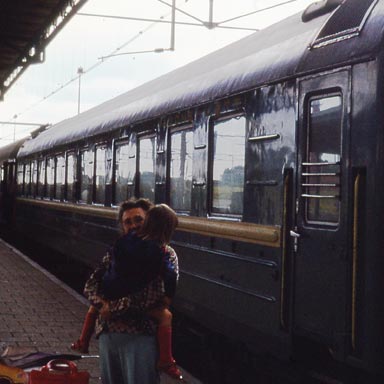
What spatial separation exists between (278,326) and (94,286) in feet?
7.70

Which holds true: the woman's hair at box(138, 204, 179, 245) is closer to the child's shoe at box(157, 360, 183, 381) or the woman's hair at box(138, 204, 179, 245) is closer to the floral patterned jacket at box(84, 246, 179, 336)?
the floral patterned jacket at box(84, 246, 179, 336)

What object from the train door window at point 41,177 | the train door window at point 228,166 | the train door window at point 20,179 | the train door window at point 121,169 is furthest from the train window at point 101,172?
the train door window at point 20,179

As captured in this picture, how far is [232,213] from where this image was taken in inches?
303

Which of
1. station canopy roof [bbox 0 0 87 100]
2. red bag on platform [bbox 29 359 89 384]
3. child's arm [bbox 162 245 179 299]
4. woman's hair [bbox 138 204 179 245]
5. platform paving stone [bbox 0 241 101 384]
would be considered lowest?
platform paving stone [bbox 0 241 101 384]

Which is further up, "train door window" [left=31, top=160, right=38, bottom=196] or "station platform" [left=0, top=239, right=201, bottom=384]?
"train door window" [left=31, top=160, right=38, bottom=196]

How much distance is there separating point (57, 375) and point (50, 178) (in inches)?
559

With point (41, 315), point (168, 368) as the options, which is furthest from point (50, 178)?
point (168, 368)

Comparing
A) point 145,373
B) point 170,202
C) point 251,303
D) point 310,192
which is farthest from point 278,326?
point 170,202

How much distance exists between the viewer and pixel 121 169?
11.7 metres

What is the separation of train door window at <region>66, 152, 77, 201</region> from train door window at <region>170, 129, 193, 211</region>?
617 centimetres

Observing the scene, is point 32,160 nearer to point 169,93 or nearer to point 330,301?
point 169,93

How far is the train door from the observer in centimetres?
585

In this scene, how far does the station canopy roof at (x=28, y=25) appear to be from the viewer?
17125mm

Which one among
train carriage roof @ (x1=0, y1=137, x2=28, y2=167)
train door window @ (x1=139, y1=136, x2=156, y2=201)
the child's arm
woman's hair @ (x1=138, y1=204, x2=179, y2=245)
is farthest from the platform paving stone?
train carriage roof @ (x1=0, y1=137, x2=28, y2=167)
